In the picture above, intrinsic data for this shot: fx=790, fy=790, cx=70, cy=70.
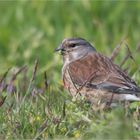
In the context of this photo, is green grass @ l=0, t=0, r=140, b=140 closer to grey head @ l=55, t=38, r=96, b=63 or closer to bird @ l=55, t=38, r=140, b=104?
bird @ l=55, t=38, r=140, b=104

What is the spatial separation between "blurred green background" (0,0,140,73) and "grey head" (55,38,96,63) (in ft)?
7.87

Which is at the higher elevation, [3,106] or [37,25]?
[37,25]

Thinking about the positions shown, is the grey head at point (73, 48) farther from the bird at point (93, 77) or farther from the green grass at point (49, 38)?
the green grass at point (49, 38)

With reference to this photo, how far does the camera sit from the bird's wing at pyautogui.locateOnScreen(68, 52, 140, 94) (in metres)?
7.91

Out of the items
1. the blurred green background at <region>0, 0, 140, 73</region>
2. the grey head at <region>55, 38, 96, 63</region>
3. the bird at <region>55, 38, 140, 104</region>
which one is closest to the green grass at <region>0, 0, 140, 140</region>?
the blurred green background at <region>0, 0, 140, 73</region>

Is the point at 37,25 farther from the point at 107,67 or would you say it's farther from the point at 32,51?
the point at 107,67

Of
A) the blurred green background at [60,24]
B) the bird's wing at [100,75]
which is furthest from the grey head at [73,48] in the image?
the blurred green background at [60,24]

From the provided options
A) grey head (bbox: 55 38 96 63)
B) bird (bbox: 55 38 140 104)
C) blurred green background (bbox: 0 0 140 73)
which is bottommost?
bird (bbox: 55 38 140 104)

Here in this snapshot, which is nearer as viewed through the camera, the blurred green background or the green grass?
the green grass

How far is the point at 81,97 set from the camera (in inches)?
283

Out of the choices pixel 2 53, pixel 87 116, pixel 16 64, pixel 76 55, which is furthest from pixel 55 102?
pixel 2 53

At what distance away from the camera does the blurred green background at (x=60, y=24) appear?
11.9 m

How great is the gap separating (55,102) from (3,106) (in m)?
0.54

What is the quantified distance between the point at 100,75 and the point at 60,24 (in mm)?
4417
